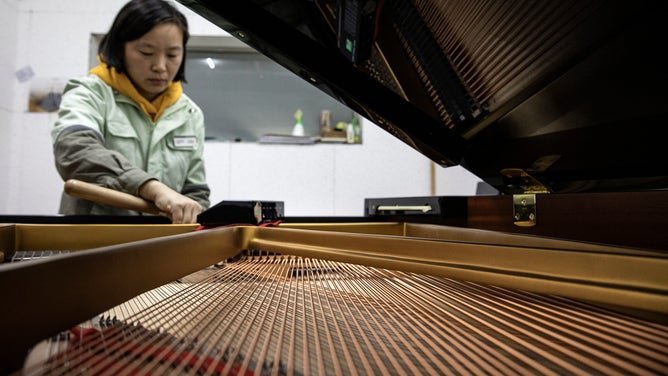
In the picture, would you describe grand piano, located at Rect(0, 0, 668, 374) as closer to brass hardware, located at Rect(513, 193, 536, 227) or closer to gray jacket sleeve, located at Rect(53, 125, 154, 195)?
brass hardware, located at Rect(513, 193, 536, 227)

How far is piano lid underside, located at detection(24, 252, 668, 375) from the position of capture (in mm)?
364

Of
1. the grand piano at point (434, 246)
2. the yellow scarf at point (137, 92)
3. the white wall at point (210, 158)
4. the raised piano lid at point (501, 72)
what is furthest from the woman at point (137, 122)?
the white wall at point (210, 158)

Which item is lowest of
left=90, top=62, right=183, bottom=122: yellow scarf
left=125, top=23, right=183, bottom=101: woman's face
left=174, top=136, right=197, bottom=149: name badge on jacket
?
left=174, top=136, right=197, bottom=149: name badge on jacket

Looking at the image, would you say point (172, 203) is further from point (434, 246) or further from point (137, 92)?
point (434, 246)

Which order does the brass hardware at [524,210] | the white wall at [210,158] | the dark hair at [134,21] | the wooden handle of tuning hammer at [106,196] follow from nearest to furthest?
the brass hardware at [524,210], the wooden handle of tuning hammer at [106,196], the dark hair at [134,21], the white wall at [210,158]

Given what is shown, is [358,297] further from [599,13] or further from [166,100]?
[166,100]

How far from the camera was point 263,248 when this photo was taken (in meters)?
0.91

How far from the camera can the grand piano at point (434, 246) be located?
383 millimetres

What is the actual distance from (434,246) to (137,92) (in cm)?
188

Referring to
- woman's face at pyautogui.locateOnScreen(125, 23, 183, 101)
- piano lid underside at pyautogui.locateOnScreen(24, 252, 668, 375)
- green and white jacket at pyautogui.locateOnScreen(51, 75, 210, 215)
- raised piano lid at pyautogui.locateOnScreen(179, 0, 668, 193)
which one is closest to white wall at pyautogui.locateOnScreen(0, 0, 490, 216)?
green and white jacket at pyautogui.locateOnScreen(51, 75, 210, 215)

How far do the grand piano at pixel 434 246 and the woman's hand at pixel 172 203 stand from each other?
0.27 m

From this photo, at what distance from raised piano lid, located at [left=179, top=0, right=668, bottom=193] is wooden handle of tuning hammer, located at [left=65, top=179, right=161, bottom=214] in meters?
0.83

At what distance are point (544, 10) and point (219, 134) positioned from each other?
11.1 feet

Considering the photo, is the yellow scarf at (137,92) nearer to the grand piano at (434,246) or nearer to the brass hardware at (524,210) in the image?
the grand piano at (434,246)
